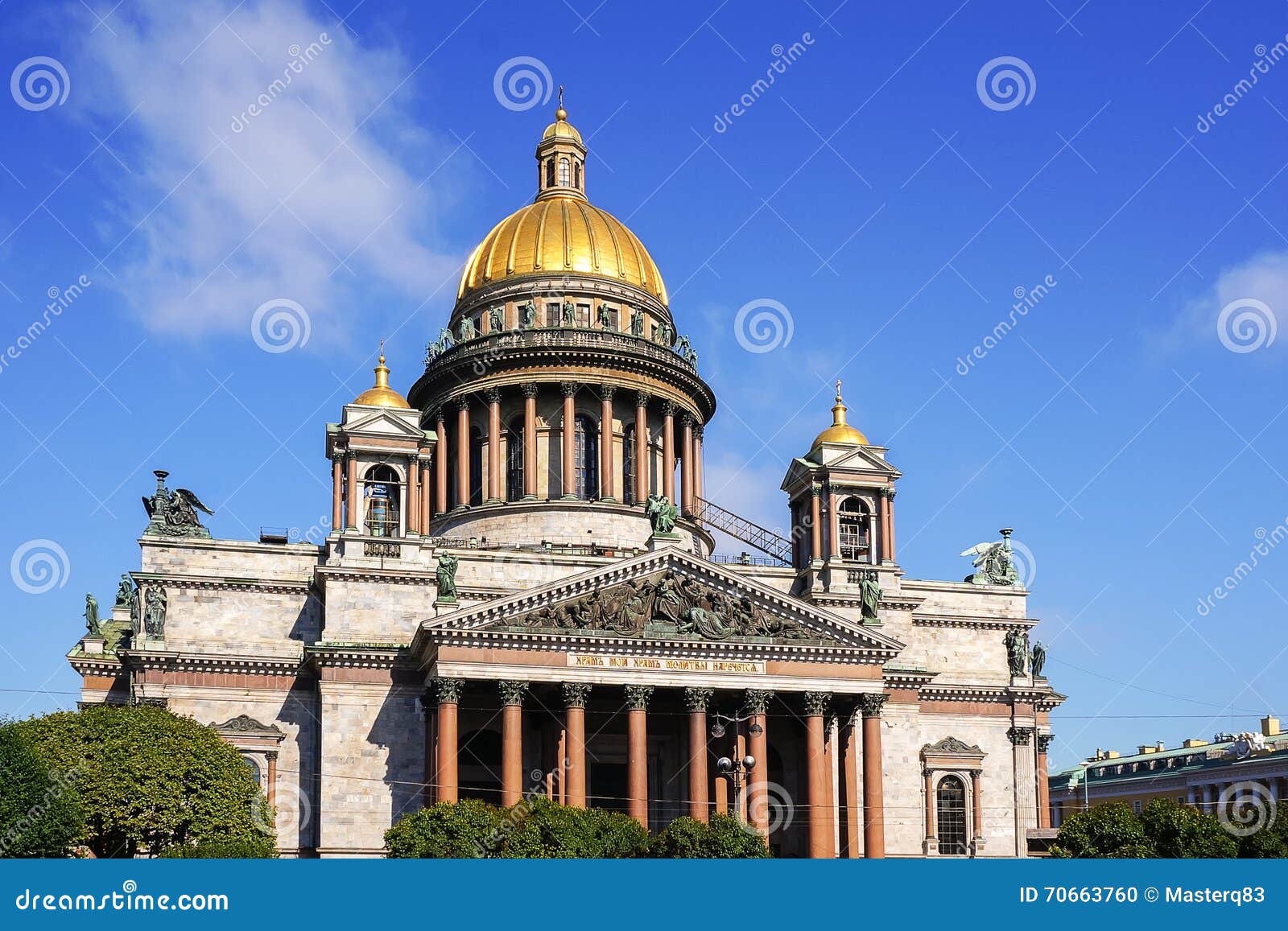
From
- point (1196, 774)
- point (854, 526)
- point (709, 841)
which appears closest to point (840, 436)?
point (854, 526)

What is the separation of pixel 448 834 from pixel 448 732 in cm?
866

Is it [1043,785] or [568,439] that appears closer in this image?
[1043,785]

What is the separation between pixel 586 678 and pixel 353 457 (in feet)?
48.1

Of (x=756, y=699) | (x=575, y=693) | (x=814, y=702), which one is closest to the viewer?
(x=575, y=693)

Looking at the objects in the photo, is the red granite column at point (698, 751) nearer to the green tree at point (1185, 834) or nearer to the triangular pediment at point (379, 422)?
the green tree at point (1185, 834)

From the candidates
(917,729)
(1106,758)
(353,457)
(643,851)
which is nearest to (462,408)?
(353,457)

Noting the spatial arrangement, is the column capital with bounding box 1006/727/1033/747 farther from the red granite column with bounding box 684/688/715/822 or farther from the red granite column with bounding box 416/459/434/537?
the red granite column with bounding box 416/459/434/537

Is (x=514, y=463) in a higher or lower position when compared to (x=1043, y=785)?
higher

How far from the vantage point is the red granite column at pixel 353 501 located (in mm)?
64875

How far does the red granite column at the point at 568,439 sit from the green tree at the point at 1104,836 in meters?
32.1

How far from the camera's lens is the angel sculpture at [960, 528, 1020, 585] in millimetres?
74875

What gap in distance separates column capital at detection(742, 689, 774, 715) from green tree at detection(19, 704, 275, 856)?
19017mm

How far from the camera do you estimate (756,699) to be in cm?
6072

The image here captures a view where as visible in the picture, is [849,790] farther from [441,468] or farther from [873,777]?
[441,468]
